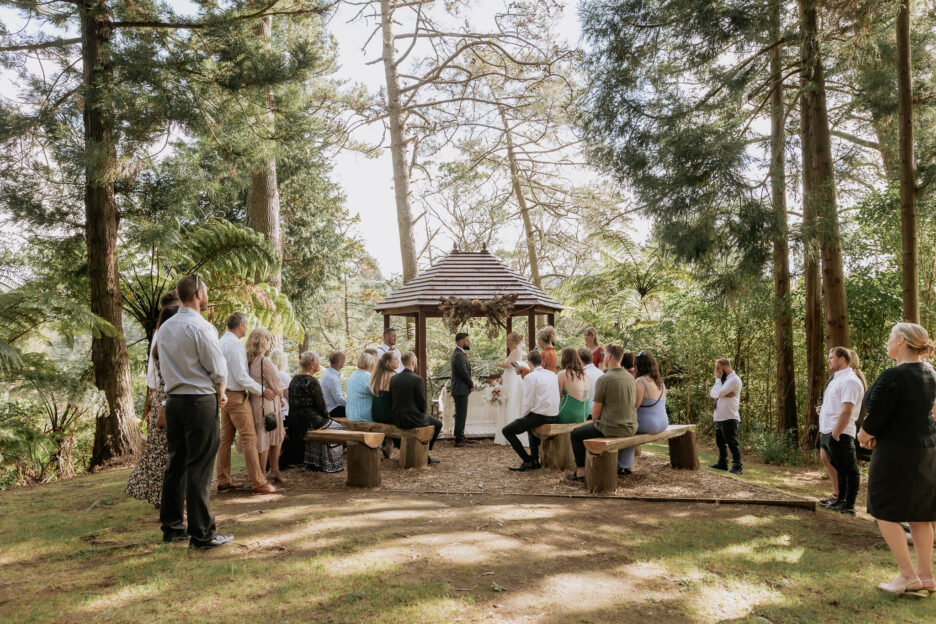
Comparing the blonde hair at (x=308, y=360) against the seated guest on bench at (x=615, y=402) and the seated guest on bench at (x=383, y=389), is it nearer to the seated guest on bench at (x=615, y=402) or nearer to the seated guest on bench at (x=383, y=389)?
the seated guest on bench at (x=383, y=389)

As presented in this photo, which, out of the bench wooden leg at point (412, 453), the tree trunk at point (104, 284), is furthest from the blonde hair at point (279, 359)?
the tree trunk at point (104, 284)

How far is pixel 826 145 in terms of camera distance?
7898mm

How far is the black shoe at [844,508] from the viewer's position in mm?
5283

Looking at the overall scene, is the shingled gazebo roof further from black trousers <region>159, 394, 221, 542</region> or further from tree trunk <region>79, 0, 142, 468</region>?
black trousers <region>159, 394, 221, 542</region>

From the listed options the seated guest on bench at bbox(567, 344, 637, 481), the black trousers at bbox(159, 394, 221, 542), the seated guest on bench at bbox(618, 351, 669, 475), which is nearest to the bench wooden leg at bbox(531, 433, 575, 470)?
the seated guest on bench at bbox(618, 351, 669, 475)

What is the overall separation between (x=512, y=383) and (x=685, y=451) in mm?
2784

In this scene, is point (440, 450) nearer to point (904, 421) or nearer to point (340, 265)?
point (904, 421)

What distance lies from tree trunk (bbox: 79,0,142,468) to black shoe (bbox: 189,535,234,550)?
424 cm

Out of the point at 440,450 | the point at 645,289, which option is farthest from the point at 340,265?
the point at 440,450

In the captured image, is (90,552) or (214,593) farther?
(90,552)

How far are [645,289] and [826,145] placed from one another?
794cm

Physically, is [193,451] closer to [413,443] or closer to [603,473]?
[413,443]

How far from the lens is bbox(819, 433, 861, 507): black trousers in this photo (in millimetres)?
5199

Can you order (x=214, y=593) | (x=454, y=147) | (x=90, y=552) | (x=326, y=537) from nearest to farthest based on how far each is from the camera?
(x=214, y=593)
(x=90, y=552)
(x=326, y=537)
(x=454, y=147)
